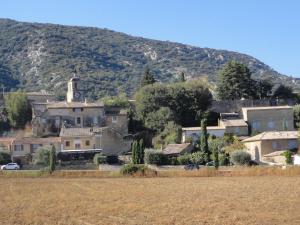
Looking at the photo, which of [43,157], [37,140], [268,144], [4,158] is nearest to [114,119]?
[37,140]

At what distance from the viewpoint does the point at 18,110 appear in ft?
309

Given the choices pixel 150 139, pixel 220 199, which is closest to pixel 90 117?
pixel 150 139

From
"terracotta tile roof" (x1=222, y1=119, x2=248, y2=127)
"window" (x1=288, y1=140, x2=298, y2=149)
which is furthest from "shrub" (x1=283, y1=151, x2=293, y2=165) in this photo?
"terracotta tile roof" (x1=222, y1=119, x2=248, y2=127)

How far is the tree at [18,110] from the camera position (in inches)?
3713

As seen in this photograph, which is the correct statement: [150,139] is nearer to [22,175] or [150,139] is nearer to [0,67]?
[22,175]

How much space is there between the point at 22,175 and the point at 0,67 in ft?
415

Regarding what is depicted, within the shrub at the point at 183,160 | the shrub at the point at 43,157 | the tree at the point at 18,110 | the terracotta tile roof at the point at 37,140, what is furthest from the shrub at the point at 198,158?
the tree at the point at 18,110

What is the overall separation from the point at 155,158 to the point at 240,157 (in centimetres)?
1020

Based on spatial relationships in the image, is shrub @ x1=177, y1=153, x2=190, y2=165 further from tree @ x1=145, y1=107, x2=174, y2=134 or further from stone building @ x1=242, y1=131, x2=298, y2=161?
tree @ x1=145, y1=107, x2=174, y2=134

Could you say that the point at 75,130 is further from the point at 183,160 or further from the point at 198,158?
the point at 198,158

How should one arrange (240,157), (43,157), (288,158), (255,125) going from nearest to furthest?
(240,157) < (288,158) < (43,157) < (255,125)

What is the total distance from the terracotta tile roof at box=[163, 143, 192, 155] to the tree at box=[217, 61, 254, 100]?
69.3 feet

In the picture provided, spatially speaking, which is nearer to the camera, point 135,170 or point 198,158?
point 135,170

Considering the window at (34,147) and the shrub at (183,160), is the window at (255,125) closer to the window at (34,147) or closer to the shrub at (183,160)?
the shrub at (183,160)
